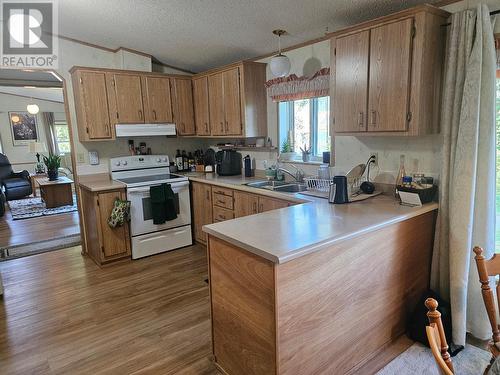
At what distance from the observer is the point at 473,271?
216 centimetres

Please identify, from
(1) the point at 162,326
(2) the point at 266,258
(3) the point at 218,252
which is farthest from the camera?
(1) the point at 162,326

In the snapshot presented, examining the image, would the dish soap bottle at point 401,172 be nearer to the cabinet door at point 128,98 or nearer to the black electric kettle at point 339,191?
the black electric kettle at point 339,191

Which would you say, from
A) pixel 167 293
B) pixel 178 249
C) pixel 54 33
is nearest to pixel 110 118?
pixel 54 33

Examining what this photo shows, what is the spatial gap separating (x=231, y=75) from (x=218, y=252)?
2.54 m

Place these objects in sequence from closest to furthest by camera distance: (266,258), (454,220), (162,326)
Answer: (266,258)
(454,220)
(162,326)

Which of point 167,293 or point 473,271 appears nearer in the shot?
point 473,271

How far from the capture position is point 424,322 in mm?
2146

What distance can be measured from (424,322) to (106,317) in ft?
7.73

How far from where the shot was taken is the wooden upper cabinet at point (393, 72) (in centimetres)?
206

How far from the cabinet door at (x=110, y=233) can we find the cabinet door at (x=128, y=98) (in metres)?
0.92

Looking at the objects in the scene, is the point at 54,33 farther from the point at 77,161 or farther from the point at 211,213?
the point at 211,213

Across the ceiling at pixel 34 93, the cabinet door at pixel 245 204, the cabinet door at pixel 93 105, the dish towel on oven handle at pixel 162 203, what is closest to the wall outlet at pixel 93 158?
the cabinet door at pixel 93 105

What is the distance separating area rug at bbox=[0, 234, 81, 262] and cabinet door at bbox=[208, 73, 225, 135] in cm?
247

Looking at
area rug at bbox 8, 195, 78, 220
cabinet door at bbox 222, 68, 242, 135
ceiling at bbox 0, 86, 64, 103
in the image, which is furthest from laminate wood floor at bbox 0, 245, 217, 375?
ceiling at bbox 0, 86, 64, 103
